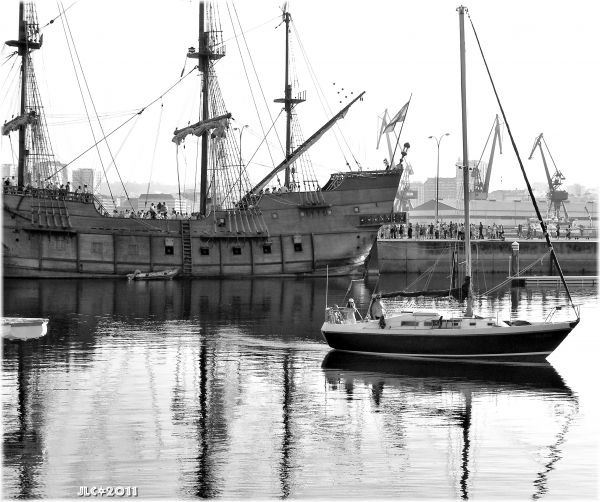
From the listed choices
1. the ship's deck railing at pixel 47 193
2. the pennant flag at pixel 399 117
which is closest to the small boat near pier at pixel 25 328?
the ship's deck railing at pixel 47 193

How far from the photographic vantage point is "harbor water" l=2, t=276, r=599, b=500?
26.5m

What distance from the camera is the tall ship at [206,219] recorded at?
90188 mm

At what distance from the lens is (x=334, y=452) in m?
29.3

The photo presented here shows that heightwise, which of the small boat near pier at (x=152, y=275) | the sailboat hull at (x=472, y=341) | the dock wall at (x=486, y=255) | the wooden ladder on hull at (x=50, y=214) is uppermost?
the wooden ladder on hull at (x=50, y=214)

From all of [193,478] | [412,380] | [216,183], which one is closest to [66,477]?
[193,478]

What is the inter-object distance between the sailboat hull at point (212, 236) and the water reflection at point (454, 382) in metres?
49.4

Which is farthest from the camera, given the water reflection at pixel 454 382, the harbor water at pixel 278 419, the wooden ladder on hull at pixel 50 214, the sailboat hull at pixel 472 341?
the wooden ladder on hull at pixel 50 214

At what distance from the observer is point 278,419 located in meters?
33.2

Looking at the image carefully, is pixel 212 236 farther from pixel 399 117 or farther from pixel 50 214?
pixel 399 117

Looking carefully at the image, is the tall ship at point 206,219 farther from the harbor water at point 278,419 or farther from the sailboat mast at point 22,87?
the harbor water at point 278,419

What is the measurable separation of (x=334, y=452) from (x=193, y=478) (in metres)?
4.59

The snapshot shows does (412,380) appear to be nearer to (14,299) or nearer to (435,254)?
(14,299)

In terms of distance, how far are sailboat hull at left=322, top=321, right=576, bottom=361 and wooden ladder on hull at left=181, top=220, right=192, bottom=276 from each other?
51734mm

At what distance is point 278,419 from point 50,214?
60614 millimetres
